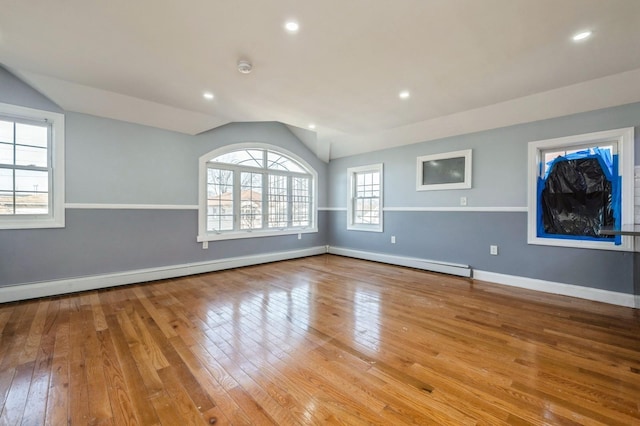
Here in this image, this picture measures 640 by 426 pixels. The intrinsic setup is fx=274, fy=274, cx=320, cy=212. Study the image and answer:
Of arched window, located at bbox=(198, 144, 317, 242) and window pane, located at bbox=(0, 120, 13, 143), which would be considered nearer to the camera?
window pane, located at bbox=(0, 120, 13, 143)

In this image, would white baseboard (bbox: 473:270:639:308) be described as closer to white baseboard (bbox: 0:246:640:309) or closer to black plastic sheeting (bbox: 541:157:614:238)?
white baseboard (bbox: 0:246:640:309)

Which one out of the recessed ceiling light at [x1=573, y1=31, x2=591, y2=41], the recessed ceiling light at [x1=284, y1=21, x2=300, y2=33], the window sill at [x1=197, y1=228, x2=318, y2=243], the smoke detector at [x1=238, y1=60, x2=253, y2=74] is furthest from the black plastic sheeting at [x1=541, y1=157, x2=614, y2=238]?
the window sill at [x1=197, y1=228, x2=318, y2=243]

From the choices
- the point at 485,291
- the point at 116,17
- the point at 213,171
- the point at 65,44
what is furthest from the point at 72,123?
the point at 485,291

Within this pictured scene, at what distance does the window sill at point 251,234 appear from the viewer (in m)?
4.54

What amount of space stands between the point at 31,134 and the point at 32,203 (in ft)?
2.70

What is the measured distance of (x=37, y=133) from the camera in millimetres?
3307

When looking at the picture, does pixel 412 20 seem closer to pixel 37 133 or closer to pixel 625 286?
pixel 625 286

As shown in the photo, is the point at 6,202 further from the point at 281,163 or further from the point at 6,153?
the point at 281,163

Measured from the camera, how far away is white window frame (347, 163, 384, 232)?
5.37m

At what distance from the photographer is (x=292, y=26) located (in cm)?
211

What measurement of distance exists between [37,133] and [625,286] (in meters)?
7.02

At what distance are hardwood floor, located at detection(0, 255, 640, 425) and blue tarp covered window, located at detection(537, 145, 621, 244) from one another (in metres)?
0.90

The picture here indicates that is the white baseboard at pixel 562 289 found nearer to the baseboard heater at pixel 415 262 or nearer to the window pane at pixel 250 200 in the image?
the baseboard heater at pixel 415 262

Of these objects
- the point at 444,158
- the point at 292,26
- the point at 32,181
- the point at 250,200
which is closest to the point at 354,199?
the point at 444,158
